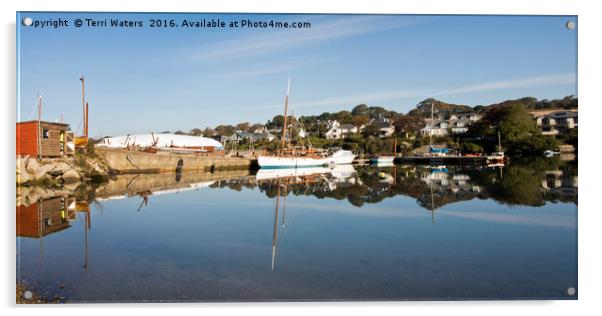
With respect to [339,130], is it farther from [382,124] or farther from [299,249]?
[299,249]

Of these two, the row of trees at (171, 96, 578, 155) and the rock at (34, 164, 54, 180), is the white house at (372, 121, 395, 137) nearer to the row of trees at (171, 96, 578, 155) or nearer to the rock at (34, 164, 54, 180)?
the row of trees at (171, 96, 578, 155)

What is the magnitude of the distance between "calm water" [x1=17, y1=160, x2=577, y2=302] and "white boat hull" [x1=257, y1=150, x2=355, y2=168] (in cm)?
2095

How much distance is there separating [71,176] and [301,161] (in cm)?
2091

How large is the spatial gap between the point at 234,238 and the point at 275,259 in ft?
6.03

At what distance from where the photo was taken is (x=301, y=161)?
37.8 meters

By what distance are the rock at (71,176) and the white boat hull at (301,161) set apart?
15392 mm

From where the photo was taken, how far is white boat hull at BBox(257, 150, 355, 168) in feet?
112

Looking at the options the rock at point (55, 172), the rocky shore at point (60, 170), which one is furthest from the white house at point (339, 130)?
the rock at point (55, 172)

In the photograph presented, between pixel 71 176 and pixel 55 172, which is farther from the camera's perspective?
pixel 71 176

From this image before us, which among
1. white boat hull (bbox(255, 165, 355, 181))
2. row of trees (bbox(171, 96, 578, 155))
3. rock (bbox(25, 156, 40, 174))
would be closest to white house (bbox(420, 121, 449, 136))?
row of trees (bbox(171, 96, 578, 155))

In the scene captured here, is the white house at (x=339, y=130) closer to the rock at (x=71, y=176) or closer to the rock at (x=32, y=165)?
the rock at (x=71, y=176)

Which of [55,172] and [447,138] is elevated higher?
[447,138]

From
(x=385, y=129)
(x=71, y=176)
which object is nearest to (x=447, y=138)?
(x=385, y=129)

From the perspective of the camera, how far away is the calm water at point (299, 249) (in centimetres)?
510
